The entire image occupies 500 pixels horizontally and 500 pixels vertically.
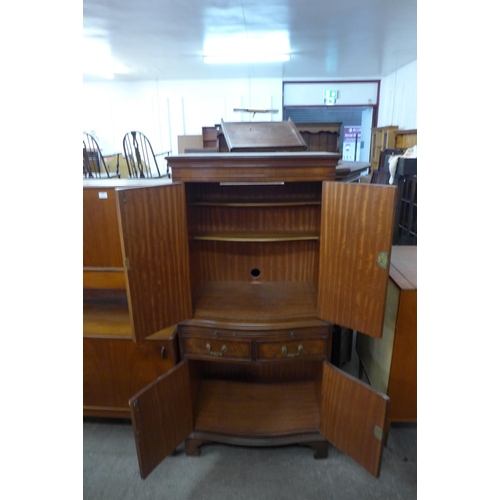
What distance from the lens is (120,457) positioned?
1623 millimetres

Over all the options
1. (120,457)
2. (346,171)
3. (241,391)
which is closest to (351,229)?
(346,171)

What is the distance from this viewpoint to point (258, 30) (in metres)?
3.62

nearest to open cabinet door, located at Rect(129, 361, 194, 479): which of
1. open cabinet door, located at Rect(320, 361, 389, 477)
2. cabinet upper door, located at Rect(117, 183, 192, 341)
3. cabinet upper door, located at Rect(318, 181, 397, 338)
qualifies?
cabinet upper door, located at Rect(117, 183, 192, 341)

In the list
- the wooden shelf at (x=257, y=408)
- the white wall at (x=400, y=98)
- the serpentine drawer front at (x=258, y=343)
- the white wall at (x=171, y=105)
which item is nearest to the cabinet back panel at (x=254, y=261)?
the serpentine drawer front at (x=258, y=343)

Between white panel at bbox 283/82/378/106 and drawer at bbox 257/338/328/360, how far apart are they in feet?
19.8

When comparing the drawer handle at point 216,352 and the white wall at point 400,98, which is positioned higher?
the white wall at point 400,98

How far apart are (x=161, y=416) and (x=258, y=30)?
397 centimetres

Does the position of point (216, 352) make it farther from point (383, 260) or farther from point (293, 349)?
point (383, 260)

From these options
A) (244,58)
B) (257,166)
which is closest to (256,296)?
(257,166)

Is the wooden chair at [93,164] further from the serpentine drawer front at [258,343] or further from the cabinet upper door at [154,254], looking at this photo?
the serpentine drawer front at [258,343]

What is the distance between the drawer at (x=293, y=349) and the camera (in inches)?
58.3

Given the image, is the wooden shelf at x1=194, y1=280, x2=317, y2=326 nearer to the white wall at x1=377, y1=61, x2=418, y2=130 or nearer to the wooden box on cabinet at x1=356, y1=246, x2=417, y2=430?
the wooden box on cabinet at x1=356, y1=246, x2=417, y2=430

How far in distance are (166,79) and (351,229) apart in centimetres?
684

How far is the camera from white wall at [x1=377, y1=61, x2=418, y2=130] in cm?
495
